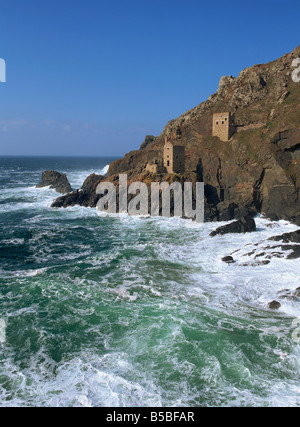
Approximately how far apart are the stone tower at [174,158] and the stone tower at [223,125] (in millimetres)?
7494

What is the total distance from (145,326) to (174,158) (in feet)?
122

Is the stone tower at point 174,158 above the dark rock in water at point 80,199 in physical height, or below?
above

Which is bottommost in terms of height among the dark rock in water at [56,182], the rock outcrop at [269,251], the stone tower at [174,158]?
the rock outcrop at [269,251]

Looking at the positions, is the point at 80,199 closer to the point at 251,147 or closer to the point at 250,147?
the point at 250,147

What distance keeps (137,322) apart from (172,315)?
228 cm

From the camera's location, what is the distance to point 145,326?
61.3 feet

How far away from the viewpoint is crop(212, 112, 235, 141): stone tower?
54.0 metres

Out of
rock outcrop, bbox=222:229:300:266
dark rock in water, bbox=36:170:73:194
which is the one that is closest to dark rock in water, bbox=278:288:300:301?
rock outcrop, bbox=222:229:300:266

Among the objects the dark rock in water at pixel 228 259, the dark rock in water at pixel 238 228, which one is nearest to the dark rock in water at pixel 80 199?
the dark rock in water at pixel 238 228

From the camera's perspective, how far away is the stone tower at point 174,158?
5209 centimetres

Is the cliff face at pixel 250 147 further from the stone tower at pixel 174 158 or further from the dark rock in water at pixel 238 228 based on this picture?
the dark rock in water at pixel 238 228

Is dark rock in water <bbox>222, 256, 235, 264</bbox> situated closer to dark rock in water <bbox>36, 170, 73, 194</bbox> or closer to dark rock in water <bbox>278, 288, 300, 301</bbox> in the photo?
dark rock in water <bbox>278, 288, 300, 301</bbox>

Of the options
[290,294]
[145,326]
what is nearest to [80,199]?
[145,326]
